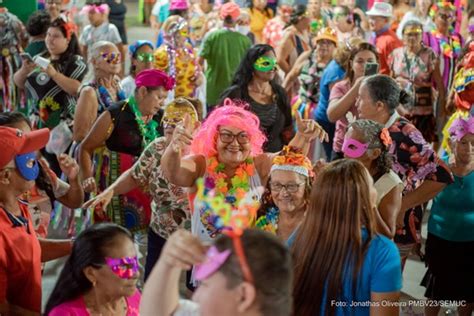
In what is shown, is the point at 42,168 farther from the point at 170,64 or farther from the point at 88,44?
the point at 88,44

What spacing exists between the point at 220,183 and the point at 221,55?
4.47m

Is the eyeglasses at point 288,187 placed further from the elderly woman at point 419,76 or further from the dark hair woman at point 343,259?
the elderly woman at point 419,76

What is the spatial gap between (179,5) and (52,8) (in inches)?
55.2

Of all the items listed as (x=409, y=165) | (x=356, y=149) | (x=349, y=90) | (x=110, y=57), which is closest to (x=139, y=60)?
(x=110, y=57)

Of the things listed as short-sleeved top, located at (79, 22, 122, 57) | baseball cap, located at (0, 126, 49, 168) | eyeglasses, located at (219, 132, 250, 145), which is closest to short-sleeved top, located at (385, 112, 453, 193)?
eyeglasses, located at (219, 132, 250, 145)

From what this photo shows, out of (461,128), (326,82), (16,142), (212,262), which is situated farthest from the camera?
(326,82)

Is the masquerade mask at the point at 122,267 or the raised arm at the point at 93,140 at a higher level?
the masquerade mask at the point at 122,267

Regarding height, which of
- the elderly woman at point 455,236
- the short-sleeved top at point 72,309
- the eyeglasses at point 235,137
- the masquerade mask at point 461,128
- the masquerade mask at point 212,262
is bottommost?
the elderly woman at point 455,236

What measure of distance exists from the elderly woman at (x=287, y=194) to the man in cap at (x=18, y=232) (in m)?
1.08

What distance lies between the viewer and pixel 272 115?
640 cm

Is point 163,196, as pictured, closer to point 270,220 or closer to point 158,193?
point 158,193

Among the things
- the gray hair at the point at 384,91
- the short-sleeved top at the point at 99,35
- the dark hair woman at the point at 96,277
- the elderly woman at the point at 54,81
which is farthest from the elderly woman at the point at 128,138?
the short-sleeved top at the point at 99,35

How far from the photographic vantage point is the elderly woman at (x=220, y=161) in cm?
433

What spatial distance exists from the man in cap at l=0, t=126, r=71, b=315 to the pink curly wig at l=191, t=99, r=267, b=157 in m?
1.06
